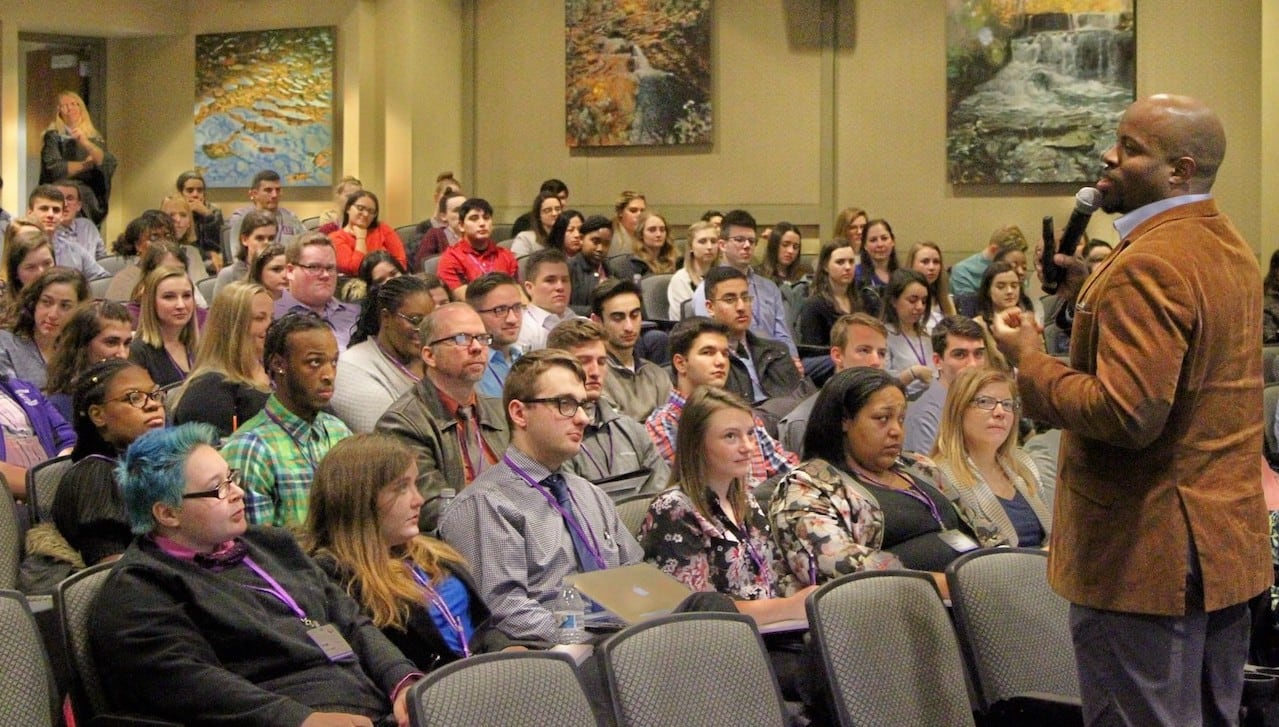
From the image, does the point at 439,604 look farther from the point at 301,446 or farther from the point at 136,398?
the point at 136,398

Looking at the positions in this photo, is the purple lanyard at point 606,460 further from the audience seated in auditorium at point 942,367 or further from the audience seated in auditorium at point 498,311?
the audience seated in auditorium at point 942,367

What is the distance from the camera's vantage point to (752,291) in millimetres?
7551

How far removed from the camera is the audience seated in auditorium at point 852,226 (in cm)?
971

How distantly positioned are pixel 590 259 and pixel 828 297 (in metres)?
1.59

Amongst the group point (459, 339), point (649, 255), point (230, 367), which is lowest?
point (230, 367)

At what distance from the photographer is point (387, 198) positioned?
1123cm

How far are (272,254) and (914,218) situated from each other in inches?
219

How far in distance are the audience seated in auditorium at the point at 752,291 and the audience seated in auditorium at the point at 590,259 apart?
2.64 ft

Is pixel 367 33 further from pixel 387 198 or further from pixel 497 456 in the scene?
pixel 497 456

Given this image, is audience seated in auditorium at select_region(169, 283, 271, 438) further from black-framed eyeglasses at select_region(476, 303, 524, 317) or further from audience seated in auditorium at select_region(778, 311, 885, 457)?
audience seated in auditorium at select_region(778, 311, 885, 457)

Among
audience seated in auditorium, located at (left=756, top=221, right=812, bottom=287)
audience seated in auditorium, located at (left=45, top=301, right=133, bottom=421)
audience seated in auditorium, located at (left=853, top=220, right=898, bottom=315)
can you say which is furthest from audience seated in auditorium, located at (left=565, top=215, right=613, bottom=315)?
audience seated in auditorium, located at (left=45, top=301, right=133, bottom=421)

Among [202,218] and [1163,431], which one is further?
[202,218]

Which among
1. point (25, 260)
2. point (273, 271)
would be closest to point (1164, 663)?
point (273, 271)

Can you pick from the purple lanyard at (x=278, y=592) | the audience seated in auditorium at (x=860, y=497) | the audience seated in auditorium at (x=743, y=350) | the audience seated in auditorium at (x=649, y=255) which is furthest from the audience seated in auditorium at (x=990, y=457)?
the audience seated in auditorium at (x=649, y=255)
